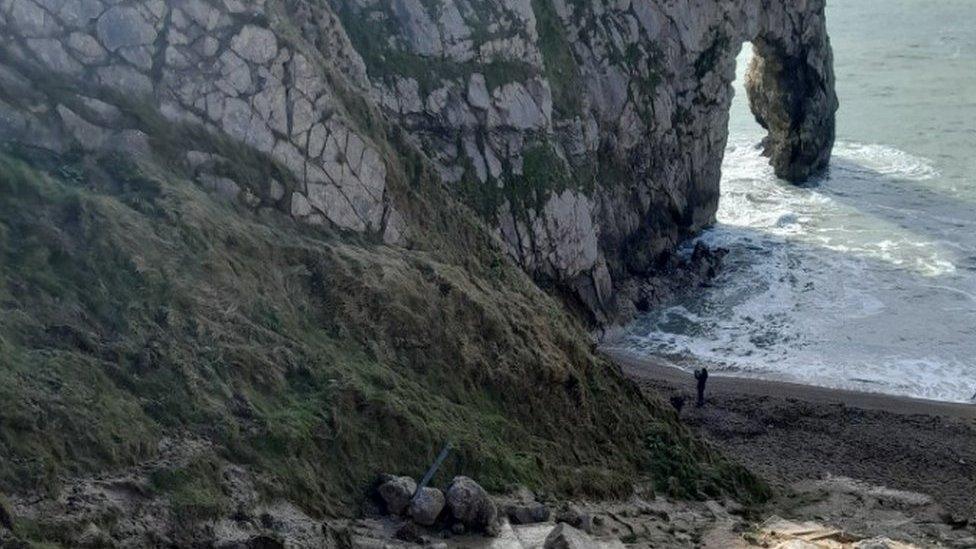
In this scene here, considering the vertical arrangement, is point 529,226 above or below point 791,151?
below

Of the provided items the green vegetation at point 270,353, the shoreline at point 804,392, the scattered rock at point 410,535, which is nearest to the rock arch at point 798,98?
the shoreline at point 804,392

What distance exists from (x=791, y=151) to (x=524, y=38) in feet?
89.6

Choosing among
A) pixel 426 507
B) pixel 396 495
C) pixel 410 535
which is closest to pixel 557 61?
pixel 396 495

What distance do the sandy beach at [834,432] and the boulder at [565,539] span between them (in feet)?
36.5

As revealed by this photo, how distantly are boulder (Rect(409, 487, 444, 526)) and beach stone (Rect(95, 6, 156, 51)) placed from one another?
32.6ft

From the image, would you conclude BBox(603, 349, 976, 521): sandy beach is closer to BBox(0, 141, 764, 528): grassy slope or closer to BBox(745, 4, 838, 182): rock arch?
BBox(0, 141, 764, 528): grassy slope

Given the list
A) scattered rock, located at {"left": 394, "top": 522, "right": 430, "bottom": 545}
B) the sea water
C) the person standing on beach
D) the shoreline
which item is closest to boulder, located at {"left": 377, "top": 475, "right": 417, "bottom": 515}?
scattered rock, located at {"left": 394, "top": 522, "right": 430, "bottom": 545}

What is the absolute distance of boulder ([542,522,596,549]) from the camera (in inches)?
656

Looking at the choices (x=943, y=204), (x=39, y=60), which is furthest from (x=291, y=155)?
(x=943, y=204)

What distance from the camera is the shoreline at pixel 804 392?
113 ft

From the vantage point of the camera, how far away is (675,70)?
45.5 m

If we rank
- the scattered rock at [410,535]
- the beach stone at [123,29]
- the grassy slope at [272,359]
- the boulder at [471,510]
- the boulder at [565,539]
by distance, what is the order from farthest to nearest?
the beach stone at [123,29] < the boulder at [471,510] < the boulder at [565,539] < the scattered rock at [410,535] < the grassy slope at [272,359]

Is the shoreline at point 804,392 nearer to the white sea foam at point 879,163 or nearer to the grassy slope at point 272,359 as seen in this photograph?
the grassy slope at point 272,359

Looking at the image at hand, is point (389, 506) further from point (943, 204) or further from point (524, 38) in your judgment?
point (943, 204)
